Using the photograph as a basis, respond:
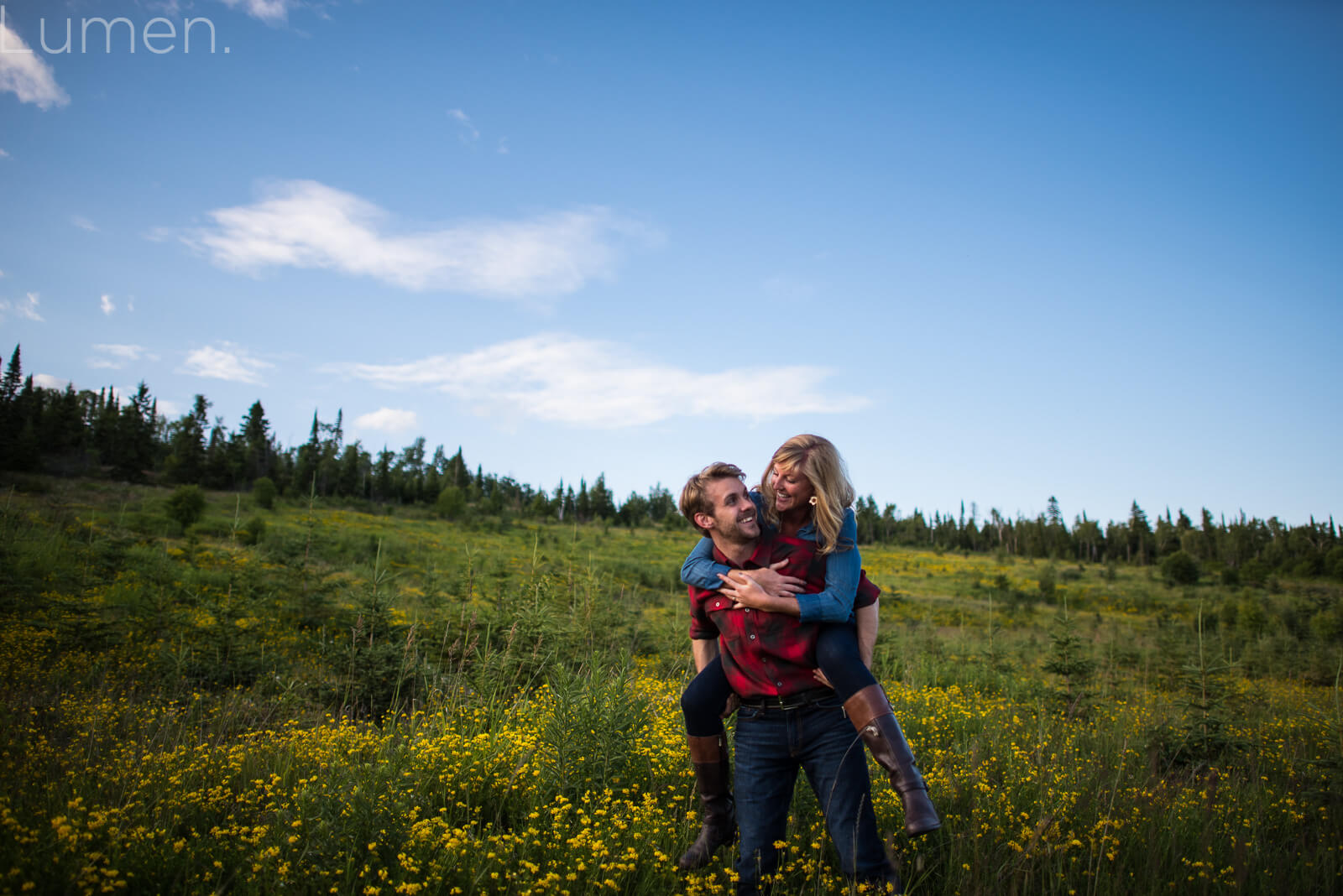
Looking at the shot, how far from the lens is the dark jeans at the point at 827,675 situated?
8.61ft

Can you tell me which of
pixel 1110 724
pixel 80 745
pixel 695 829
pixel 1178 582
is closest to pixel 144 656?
pixel 80 745

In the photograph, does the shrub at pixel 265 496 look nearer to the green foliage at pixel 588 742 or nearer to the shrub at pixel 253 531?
the shrub at pixel 253 531

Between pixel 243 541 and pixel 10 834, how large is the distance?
74.3 ft

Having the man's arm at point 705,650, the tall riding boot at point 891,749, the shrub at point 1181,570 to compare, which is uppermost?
the man's arm at point 705,650

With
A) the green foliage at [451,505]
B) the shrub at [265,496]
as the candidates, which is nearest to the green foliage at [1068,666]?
the shrub at [265,496]

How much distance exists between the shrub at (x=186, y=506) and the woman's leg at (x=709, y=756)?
2942 centimetres

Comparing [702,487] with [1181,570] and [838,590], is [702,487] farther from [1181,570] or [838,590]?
[1181,570]

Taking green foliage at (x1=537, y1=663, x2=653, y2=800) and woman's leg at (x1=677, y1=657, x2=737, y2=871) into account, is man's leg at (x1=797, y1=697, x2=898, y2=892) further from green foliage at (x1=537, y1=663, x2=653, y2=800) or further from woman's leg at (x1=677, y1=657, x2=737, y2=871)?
green foliage at (x1=537, y1=663, x2=653, y2=800)

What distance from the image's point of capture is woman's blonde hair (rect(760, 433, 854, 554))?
2842 millimetres

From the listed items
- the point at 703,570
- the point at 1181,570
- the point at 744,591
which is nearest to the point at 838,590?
the point at 744,591

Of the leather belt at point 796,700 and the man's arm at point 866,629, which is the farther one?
the man's arm at point 866,629

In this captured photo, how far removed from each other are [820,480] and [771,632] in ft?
2.35

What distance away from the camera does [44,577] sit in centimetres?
1055

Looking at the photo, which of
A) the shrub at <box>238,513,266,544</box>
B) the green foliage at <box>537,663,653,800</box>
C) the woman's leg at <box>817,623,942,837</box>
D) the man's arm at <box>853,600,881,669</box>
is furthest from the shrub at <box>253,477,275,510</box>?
the woman's leg at <box>817,623,942,837</box>
